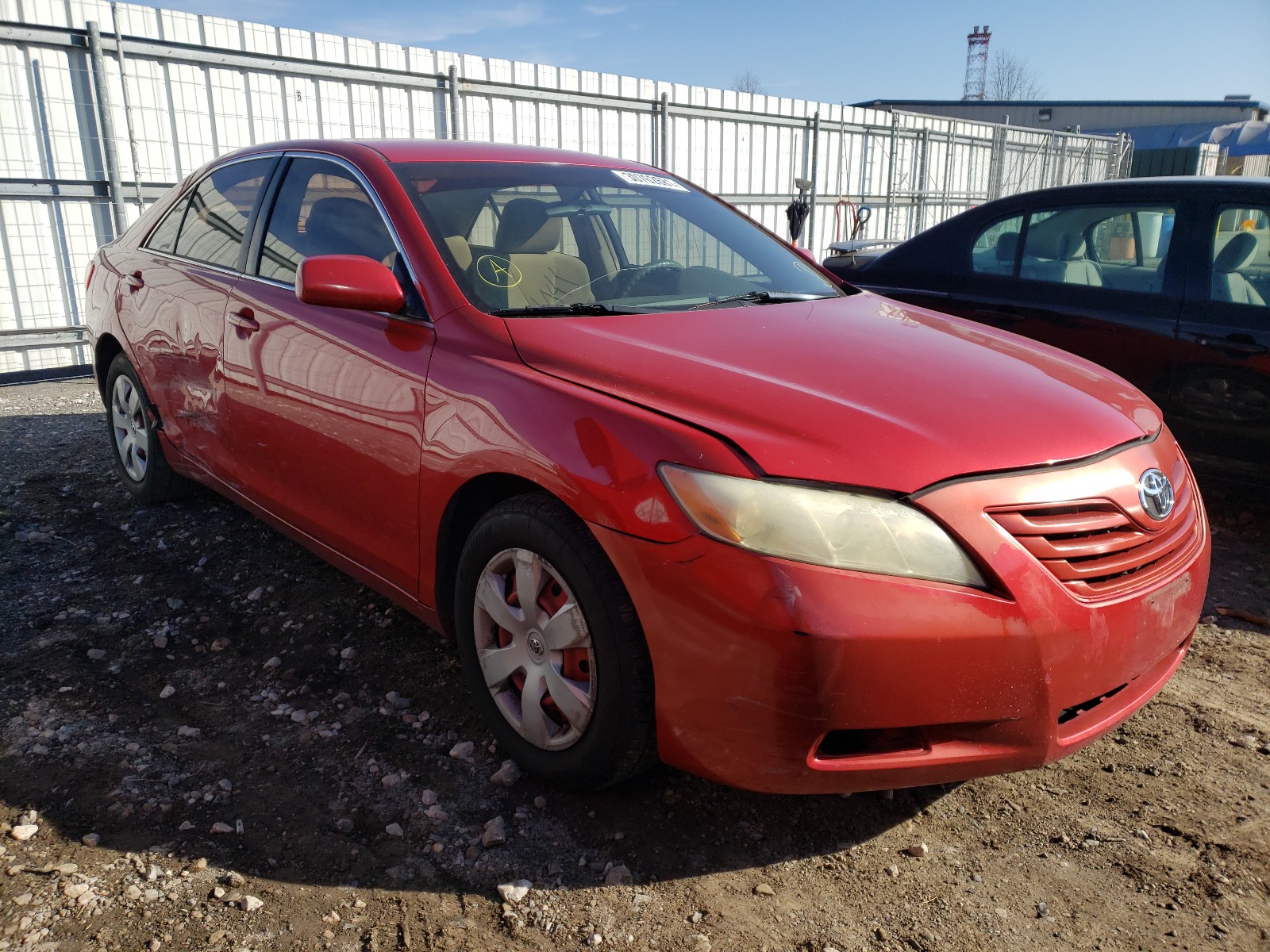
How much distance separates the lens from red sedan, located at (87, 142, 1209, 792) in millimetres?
1942

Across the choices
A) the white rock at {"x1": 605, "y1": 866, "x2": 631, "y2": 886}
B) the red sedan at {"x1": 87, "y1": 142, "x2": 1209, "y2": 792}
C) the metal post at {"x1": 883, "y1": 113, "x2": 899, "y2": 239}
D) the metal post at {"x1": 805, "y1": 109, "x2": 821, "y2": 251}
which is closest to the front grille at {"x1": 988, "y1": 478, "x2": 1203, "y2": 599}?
the red sedan at {"x1": 87, "y1": 142, "x2": 1209, "y2": 792}

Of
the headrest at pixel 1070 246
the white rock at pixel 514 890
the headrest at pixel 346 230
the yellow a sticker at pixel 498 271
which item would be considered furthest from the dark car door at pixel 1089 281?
the white rock at pixel 514 890

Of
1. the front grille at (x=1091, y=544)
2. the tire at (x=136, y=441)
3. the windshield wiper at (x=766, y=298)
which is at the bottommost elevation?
the tire at (x=136, y=441)

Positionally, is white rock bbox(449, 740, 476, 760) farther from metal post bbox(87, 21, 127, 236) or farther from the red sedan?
metal post bbox(87, 21, 127, 236)

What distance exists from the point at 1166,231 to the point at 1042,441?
3083 millimetres

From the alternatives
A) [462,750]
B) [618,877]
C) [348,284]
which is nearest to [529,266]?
[348,284]

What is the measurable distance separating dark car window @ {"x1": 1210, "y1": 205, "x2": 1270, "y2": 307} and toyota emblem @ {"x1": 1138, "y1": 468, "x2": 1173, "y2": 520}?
8.15ft

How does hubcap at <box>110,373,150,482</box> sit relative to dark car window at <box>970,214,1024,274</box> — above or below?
below

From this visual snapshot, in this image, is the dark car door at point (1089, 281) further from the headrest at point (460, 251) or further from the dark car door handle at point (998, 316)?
the headrest at point (460, 251)

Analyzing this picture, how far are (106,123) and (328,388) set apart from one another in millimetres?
6818

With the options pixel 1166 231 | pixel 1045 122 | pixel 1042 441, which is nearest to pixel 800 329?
pixel 1042 441

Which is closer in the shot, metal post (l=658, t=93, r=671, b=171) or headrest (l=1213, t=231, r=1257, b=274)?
headrest (l=1213, t=231, r=1257, b=274)

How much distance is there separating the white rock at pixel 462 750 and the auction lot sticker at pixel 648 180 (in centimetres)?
209

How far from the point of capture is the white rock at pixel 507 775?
2562 millimetres
